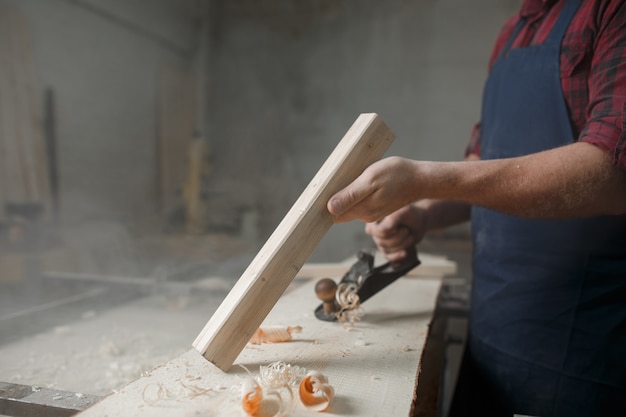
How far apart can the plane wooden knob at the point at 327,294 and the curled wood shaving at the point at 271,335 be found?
0.64 ft

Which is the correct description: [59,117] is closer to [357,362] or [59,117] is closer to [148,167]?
[148,167]

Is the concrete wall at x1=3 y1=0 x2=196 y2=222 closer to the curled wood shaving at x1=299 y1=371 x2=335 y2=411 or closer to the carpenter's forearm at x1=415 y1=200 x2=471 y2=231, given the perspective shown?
the carpenter's forearm at x1=415 y1=200 x2=471 y2=231

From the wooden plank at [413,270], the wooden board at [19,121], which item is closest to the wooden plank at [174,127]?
the wooden board at [19,121]

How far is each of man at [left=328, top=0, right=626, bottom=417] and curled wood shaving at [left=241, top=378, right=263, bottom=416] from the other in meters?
0.47

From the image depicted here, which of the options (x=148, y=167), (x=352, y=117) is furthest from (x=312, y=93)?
(x=148, y=167)

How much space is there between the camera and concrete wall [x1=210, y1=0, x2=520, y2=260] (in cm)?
737

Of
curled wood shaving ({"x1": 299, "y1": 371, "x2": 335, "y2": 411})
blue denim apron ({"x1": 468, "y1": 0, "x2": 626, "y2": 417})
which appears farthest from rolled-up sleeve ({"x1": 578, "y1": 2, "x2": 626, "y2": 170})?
curled wood shaving ({"x1": 299, "y1": 371, "x2": 335, "y2": 411})

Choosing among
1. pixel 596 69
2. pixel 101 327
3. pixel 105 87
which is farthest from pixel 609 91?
pixel 105 87

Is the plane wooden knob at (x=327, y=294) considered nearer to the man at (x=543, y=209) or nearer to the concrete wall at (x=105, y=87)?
the man at (x=543, y=209)

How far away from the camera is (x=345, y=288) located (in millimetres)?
1522

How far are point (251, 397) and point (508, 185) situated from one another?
0.81m

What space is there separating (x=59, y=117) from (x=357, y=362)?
5953 millimetres

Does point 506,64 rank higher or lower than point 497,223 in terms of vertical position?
higher

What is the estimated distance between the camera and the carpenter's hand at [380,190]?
3.82 ft
